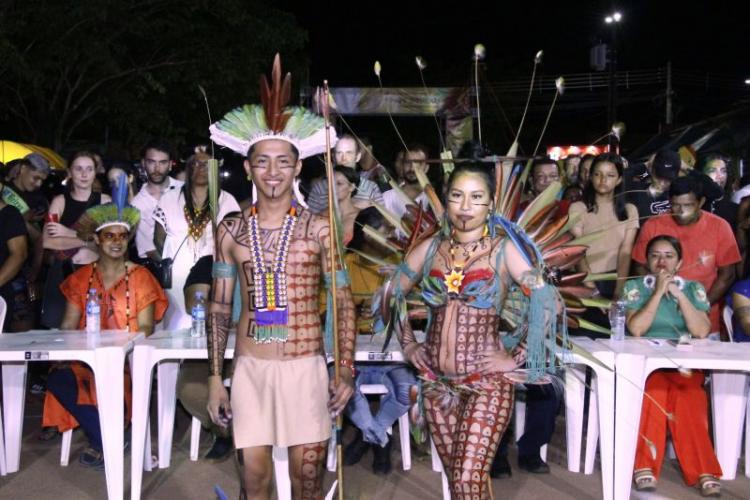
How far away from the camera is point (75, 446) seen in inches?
241

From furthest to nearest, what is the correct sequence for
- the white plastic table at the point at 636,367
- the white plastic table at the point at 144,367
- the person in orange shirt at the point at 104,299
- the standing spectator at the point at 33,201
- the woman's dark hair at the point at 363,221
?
the standing spectator at the point at 33,201
the woman's dark hair at the point at 363,221
the person in orange shirt at the point at 104,299
the white plastic table at the point at 144,367
the white plastic table at the point at 636,367

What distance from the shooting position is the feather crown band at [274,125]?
3740 millimetres

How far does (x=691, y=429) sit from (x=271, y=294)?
9.60 ft

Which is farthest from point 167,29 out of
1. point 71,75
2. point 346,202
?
point 346,202

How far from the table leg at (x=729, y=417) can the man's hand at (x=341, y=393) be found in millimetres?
2854

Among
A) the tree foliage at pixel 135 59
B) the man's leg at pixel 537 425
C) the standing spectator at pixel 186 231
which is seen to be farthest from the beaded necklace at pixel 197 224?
the tree foliage at pixel 135 59

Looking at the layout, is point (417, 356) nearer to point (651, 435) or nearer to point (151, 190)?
point (651, 435)

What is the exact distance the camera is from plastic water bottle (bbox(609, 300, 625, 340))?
5262mm

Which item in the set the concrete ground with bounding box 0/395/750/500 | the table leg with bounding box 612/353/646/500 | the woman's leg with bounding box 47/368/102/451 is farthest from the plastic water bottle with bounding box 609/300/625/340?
the woman's leg with bounding box 47/368/102/451

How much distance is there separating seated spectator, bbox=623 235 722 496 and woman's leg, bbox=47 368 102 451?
3.16 meters

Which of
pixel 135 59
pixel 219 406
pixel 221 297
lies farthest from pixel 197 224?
pixel 135 59

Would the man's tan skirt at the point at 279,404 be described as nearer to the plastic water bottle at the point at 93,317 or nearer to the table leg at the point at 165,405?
the plastic water bottle at the point at 93,317

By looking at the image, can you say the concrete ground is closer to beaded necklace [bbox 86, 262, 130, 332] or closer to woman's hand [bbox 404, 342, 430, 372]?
beaded necklace [bbox 86, 262, 130, 332]

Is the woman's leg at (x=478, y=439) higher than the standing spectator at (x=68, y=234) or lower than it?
lower
